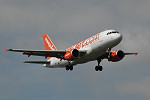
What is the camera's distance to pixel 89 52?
53500 mm

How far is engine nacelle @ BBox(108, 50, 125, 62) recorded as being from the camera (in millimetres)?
58188

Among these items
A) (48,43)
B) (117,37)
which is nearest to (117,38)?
(117,37)

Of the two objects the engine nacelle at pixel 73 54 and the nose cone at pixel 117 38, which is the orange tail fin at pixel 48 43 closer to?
the engine nacelle at pixel 73 54

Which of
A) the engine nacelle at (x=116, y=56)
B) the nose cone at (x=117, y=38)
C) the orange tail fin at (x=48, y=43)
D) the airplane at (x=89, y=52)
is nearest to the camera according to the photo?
the nose cone at (x=117, y=38)

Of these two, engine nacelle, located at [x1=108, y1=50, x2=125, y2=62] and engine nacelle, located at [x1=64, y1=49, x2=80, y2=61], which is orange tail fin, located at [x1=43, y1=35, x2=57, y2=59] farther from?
engine nacelle, located at [x1=64, y1=49, x2=80, y2=61]

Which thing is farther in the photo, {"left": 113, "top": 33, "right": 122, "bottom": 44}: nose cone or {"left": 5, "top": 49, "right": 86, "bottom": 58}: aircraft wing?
{"left": 5, "top": 49, "right": 86, "bottom": 58}: aircraft wing

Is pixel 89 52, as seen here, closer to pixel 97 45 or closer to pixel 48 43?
pixel 97 45

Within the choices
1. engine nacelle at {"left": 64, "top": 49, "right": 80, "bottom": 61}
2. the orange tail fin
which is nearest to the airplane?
engine nacelle at {"left": 64, "top": 49, "right": 80, "bottom": 61}

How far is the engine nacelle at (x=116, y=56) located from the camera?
58188 mm

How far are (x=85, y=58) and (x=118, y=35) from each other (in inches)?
276

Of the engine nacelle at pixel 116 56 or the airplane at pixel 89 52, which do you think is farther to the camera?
the engine nacelle at pixel 116 56

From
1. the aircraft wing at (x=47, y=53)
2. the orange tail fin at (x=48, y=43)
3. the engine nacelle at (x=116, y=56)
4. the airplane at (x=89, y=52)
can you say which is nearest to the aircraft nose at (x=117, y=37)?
the airplane at (x=89, y=52)

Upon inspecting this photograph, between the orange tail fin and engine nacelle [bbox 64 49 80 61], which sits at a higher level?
the orange tail fin

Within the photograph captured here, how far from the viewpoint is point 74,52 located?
179 feet
